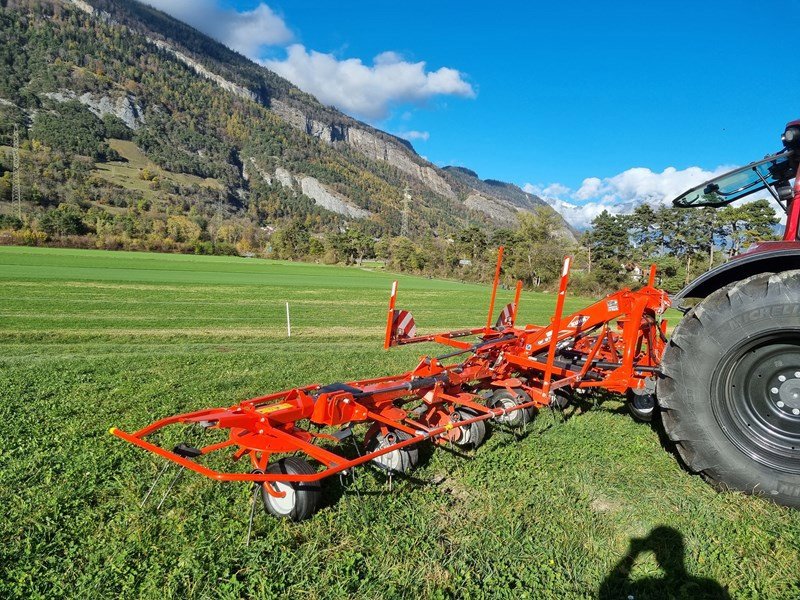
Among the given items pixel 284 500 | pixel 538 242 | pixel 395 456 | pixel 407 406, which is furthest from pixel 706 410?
pixel 538 242

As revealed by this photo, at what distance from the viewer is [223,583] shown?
2902 mm

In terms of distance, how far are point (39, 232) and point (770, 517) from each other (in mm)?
89537

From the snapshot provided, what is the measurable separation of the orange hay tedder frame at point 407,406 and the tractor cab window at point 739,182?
112 cm

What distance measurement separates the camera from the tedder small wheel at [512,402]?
5.67 metres

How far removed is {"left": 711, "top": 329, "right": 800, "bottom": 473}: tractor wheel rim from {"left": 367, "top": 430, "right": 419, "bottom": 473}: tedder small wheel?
246cm

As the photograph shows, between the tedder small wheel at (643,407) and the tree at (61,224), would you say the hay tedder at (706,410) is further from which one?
the tree at (61,224)

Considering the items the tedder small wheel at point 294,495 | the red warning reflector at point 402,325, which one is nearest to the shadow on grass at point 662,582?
the tedder small wheel at point 294,495

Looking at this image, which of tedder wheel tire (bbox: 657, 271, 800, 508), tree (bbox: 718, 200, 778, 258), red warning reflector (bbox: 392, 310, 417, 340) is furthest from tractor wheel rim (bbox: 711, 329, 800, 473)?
tree (bbox: 718, 200, 778, 258)

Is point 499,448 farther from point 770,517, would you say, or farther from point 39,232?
point 39,232

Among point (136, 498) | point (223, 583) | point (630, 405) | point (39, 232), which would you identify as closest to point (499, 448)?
point (630, 405)

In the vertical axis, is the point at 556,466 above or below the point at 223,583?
above

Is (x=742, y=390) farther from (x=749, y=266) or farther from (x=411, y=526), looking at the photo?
(x=411, y=526)

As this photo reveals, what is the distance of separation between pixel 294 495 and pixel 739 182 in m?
5.37

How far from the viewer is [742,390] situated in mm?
3707
